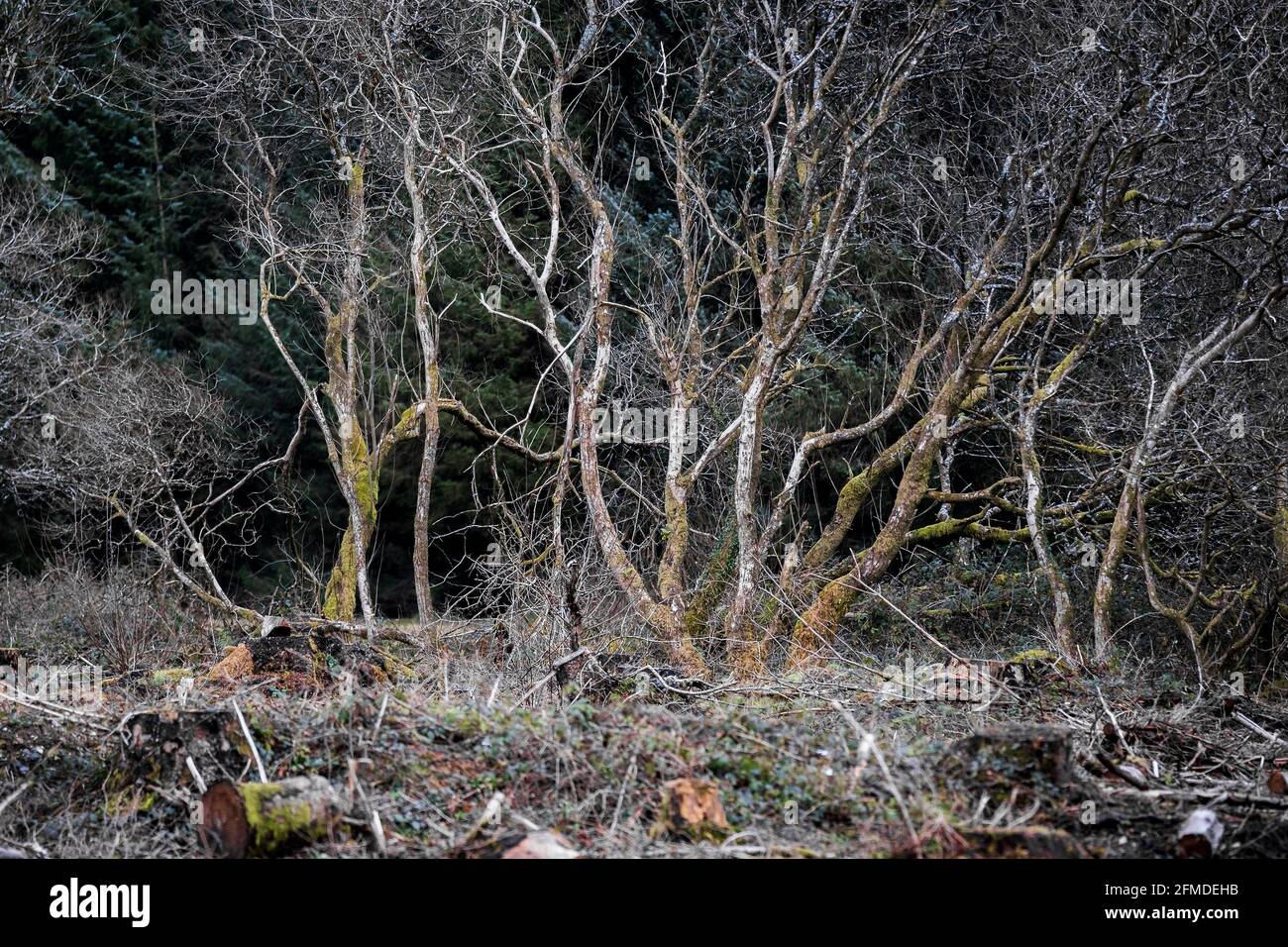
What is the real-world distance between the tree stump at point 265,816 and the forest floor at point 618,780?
1.0 inches

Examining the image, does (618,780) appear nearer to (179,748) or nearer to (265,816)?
(265,816)

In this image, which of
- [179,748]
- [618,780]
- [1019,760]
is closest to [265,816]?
[179,748]

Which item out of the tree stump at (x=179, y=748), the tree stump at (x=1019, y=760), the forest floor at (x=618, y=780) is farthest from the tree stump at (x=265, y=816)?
the tree stump at (x=1019, y=760)

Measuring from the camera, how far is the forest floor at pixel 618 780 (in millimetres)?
4867

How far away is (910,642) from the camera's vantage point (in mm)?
12852

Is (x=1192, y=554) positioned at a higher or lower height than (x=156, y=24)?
lower

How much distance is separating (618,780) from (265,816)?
153cm

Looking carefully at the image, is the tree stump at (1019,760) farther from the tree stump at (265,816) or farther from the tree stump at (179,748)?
the tree stump at (179,748)

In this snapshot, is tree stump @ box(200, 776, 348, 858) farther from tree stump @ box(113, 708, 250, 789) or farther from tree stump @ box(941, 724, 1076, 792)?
tree stump @ box(941, 724, 1076, 792)

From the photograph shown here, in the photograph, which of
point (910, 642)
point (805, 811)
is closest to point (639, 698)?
point (805, 811)

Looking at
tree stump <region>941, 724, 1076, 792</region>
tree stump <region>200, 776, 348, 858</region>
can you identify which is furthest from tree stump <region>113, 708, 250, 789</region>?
tree stump <region>941, 724, 1076, 792</region>

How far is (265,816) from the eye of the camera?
4797 millimetres
